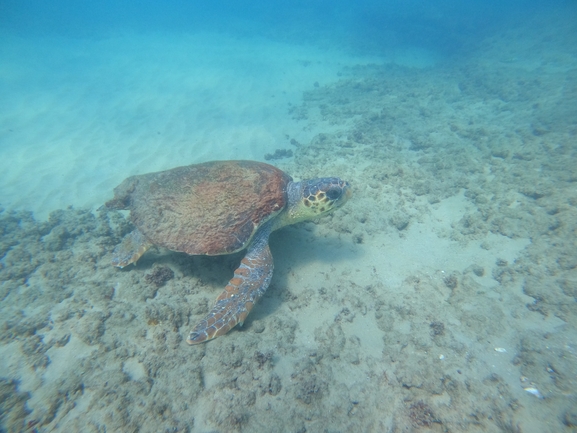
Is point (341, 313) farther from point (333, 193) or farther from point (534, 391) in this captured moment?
point (534, 391)

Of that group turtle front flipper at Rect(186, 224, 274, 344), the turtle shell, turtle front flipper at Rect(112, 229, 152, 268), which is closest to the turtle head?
the turtle shell

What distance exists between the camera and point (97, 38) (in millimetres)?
27422

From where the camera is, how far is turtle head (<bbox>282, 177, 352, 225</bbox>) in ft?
13.5

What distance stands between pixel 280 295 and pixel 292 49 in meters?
27.9

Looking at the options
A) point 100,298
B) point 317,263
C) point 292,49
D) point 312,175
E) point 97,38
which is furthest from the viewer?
point 97,38

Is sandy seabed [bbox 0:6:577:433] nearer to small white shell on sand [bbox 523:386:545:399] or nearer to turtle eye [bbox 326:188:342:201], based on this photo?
small white shell on sand [bbox 523:386:545:399]

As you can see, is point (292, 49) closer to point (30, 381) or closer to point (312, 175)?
point (312, 175)

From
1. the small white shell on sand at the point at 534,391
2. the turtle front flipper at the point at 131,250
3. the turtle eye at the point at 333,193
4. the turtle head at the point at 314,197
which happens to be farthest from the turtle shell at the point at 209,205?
the small white shell on sand at the point at 534,391

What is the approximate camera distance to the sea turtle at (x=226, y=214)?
3471 mm

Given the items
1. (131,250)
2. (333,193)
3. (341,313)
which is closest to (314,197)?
(333,193)

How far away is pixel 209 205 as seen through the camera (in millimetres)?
3666

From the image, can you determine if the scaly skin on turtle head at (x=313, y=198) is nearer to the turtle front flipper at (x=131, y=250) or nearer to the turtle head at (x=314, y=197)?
the turtle head at (x=314, y=197)

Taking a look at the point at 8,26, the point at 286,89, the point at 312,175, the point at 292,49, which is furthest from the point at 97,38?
the point at 312,175

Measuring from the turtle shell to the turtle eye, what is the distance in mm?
720
